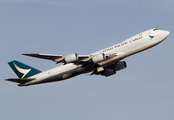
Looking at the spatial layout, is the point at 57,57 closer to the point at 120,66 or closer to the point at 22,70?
the point at 22,70

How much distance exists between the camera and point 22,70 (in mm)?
56312

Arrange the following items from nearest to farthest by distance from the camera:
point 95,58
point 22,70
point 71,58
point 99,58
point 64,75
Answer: point 71,58 < point 99,58 < point 95,58 < point 64,75 < point 22,70

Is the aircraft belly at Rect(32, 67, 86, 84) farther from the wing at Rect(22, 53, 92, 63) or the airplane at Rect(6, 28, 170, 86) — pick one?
the wing at Rect(22, 53, 92, 63)

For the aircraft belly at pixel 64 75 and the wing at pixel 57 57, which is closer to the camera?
the wing at pixel 57 57

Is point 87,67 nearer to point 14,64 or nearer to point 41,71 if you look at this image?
point 41,71

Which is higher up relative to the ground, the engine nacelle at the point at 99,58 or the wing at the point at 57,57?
the wing at the point at 57,57

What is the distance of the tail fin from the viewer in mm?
55594

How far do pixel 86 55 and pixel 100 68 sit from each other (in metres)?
3.39

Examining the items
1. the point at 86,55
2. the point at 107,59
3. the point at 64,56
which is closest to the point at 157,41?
the point at 107,59

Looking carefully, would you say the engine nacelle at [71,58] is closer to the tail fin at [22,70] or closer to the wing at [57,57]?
the wing at [57,57]

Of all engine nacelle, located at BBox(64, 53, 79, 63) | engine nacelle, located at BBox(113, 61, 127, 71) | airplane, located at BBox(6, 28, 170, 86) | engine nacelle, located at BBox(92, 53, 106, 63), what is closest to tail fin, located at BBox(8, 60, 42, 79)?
airplane, located at BBox(6, 28, 170, 86)

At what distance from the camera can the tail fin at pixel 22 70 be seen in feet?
182

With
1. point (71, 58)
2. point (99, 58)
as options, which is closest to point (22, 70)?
point (71, 58)

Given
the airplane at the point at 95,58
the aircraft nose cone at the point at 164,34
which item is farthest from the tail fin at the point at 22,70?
the aircraft nose cone at the point at 164,34
